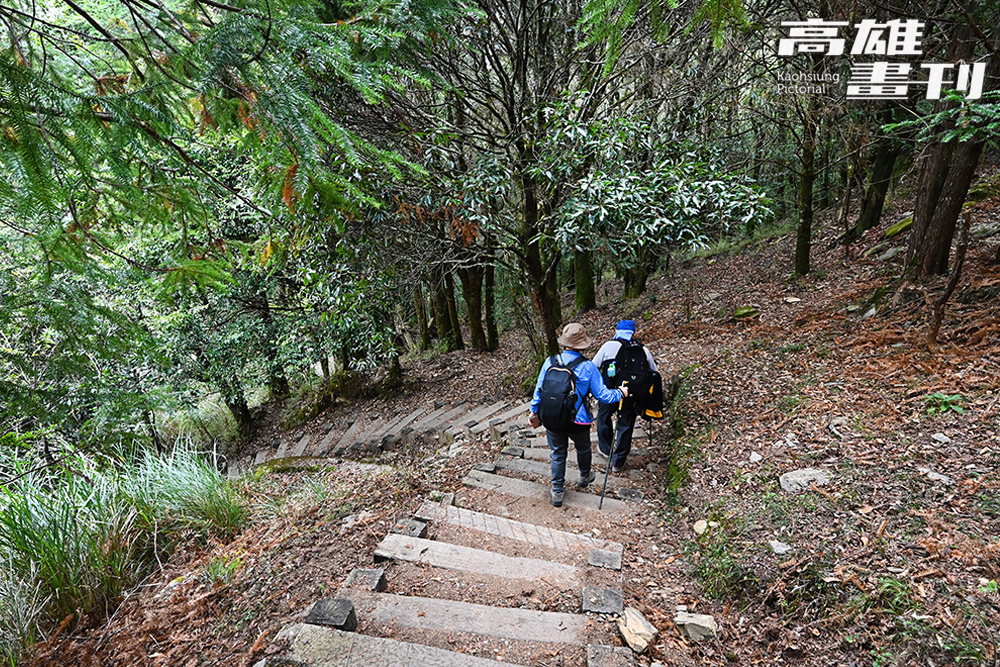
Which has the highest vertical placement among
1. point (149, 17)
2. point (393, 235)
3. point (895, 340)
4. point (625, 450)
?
point (149, 17)

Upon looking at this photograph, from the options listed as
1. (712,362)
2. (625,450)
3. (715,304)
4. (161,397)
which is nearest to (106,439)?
(161,397)

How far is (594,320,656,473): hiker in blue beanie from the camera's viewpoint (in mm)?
4559

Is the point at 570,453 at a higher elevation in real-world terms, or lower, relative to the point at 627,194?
lower

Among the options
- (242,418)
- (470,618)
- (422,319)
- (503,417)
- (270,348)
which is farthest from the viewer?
(422,319)

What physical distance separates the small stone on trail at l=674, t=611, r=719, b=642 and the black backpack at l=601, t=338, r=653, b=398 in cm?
213

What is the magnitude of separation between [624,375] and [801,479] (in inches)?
65.6

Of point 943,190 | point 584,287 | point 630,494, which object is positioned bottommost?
point 630,494

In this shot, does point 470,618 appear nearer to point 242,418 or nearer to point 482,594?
point 482,594

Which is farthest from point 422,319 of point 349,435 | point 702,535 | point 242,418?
point 702,535

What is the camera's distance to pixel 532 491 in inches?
174

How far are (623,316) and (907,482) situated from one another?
25.7 ft

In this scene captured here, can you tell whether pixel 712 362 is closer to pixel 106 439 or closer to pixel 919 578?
pixel 919 578

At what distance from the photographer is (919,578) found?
2.48m

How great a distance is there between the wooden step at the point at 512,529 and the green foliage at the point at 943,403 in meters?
2.91
